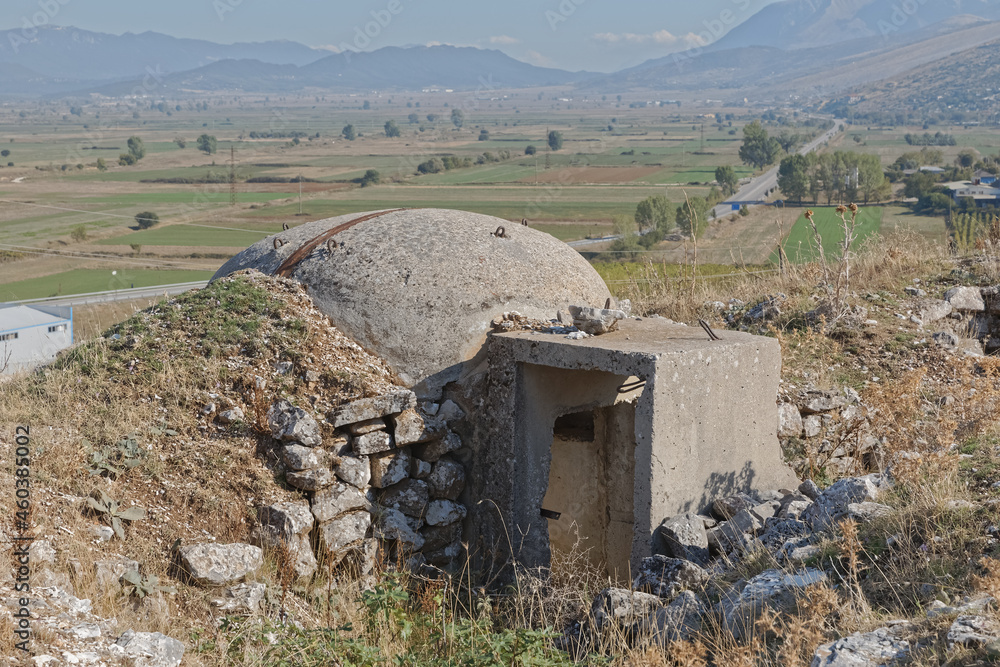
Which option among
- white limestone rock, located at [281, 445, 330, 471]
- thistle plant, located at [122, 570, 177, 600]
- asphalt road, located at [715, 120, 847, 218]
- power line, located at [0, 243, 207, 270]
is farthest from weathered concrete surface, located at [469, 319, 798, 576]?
power line, located at [0, 243, 207, 270]

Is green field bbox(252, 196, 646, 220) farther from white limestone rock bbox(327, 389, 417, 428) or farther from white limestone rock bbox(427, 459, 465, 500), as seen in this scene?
white limestone rock bbox(327, 389, 417, 428)

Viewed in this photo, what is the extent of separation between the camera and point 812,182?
42375mm

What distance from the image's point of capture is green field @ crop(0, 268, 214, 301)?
35125 millimetres

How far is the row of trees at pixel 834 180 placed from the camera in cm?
3928

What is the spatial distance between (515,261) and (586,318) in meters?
0.85

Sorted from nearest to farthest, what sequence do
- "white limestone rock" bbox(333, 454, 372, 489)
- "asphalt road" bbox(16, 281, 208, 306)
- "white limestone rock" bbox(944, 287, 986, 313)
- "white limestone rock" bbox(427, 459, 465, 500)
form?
1. "white limestone rock" bbox(333, 454, 372, 489)
2. "white limestone rock" bbox(427, 459, 465, 500)
3. "white limestone rock" bbox(944, 287, 986, 313)
4. "asphalt road" bbox(16, 281, 208, 306)

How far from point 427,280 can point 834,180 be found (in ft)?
138

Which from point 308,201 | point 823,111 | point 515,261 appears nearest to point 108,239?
point 308,201

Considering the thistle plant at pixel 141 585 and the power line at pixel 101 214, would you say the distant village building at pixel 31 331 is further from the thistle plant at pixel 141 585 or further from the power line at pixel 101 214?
the power line at pixel 101 214

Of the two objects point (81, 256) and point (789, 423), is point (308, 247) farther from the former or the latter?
point (81, 256)

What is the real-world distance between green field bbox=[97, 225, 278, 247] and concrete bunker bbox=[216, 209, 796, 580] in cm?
3882

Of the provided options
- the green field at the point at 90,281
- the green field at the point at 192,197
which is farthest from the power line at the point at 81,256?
the green field at the point at 192,197

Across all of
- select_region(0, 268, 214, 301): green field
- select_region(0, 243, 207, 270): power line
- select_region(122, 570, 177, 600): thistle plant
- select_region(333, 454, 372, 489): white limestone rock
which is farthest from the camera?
select_region(0, 243, 207, 270): power line

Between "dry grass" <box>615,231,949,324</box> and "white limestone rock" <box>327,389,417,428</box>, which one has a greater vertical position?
"dry grass" <box>615,231,949,324</box>
